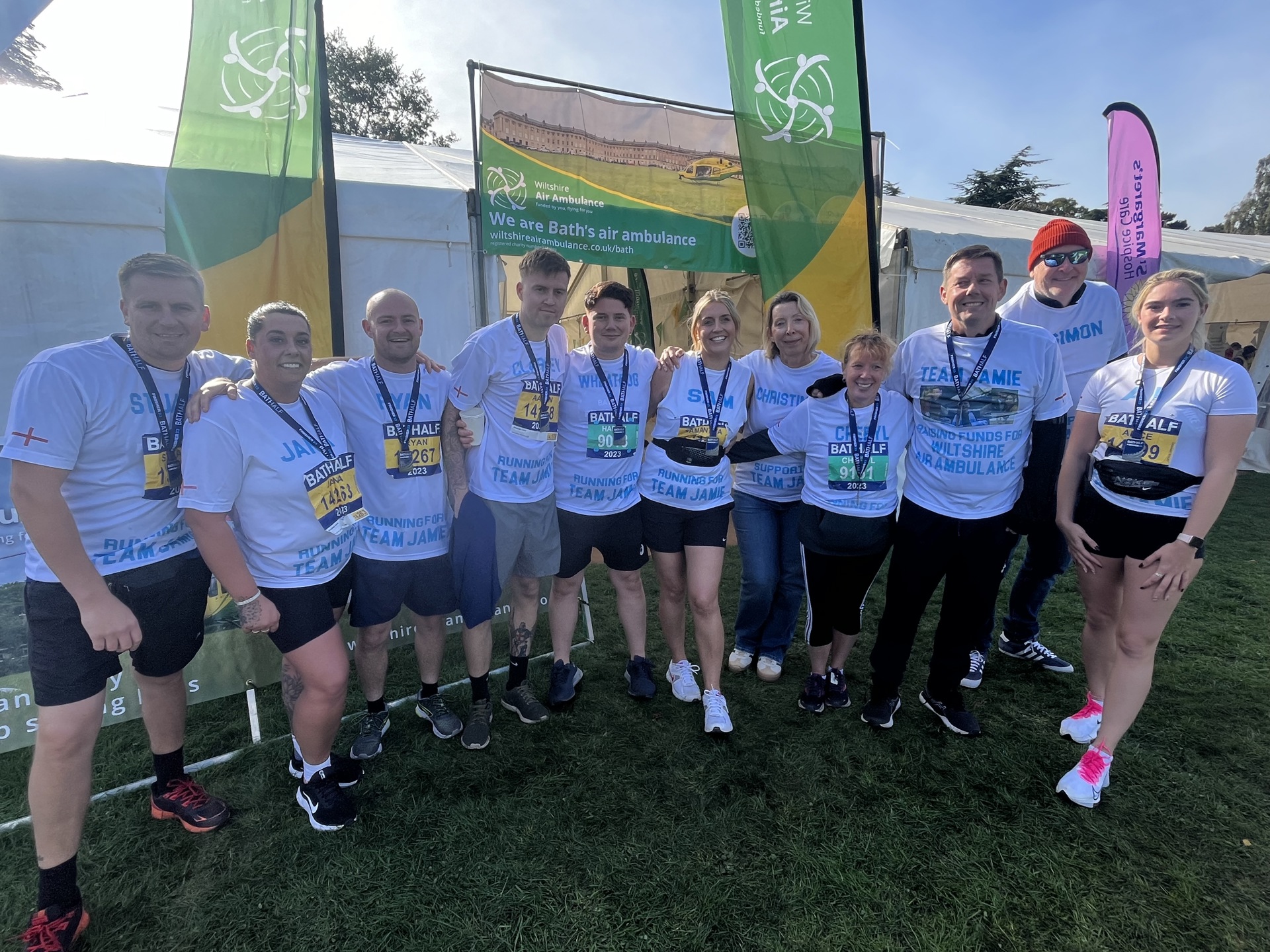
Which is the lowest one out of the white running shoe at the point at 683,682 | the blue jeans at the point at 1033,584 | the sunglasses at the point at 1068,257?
the white running shoe at the point at 683,682

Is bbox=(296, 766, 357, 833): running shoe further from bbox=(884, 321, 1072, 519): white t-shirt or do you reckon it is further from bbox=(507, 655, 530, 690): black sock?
bbox=(884, 321, 1072, 519): white t-shirt

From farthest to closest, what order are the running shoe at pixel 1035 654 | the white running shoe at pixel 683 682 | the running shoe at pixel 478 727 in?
the running shoe at pixel 1035 654, the white running shoe at pixel 683 682, the running shoe at pixel 478 727

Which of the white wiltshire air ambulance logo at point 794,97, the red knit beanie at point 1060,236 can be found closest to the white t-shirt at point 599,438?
the red knit beanie at point 1060,236

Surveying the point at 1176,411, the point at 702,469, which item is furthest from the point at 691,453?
the point at 1176,411

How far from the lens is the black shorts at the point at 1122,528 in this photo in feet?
6.97

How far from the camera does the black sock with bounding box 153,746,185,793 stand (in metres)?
2.17

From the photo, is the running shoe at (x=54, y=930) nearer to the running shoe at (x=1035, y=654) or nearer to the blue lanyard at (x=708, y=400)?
the blue lanyard at (x=708, y=400)

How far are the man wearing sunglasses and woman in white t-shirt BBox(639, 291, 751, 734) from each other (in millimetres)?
1275

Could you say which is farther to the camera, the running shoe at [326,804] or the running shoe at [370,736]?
the running shoe at [370,736]

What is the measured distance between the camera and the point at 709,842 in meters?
2.08

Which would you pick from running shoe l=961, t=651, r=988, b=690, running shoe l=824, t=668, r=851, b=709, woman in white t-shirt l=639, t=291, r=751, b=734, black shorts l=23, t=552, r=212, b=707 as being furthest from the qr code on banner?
black shorts l=23, t=552, r=212, b=707

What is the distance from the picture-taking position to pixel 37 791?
1.67 metres

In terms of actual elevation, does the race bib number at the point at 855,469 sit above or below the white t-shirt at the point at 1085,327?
below

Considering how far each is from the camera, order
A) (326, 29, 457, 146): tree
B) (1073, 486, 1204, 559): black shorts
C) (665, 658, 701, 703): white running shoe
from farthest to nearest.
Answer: (326, 29, 457, 146): tree, (665, 658, 701, 703): white running shoe, (1073, 486, 1204, 559): black shorts
